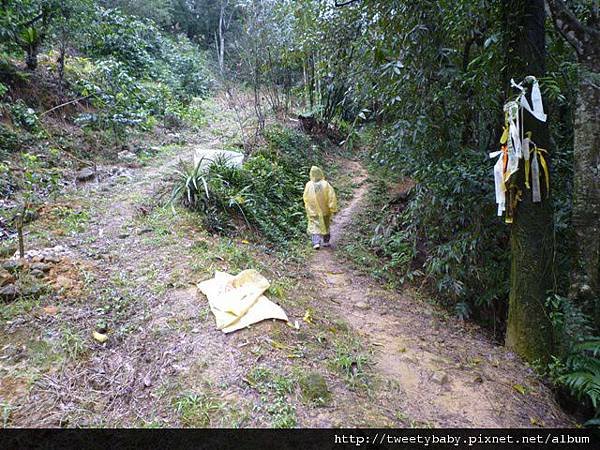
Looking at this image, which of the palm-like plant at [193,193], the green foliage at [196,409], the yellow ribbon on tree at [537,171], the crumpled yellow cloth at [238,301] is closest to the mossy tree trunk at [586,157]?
the yellow ribbon on tree at [537,171]

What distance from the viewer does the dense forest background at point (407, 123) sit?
132 inches

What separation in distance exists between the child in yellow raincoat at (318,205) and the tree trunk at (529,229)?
3.14 m

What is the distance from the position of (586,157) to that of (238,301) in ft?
10.7

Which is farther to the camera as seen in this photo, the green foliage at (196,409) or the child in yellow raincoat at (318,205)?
the child in yellow raincoat at (318,205)

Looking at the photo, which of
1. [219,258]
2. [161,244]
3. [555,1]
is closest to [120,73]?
[161,244]

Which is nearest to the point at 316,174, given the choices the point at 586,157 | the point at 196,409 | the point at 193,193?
the point at 193,193

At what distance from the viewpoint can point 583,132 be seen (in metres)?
3.20

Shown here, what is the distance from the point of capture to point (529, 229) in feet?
10.9

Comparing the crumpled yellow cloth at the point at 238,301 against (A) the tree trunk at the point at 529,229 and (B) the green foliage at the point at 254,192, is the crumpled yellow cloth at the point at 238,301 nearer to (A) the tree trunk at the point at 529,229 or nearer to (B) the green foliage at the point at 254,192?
(B) the green foliage at the point at 254,192

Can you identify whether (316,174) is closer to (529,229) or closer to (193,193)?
(193,193)

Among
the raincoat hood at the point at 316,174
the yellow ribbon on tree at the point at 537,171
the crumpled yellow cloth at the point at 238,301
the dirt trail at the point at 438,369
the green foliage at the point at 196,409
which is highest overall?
the yellow ribbon on tree at the point at 537,171

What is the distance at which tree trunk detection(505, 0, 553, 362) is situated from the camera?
3217mm

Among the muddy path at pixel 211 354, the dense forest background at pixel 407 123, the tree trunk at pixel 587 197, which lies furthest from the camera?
the dense forest background at pixel 407 123

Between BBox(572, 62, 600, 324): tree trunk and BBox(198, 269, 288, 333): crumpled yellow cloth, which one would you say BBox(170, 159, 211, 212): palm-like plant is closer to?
BBox(198, 269, 288, 333): crumpled yellow cloth
